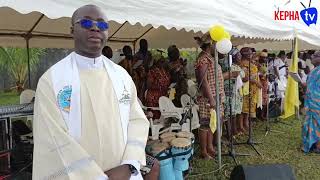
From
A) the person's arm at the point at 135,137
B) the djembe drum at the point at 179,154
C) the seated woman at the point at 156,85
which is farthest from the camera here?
the seated woman at the point at 156,85

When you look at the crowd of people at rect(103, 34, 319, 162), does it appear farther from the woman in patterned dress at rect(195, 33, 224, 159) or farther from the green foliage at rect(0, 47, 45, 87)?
the green foliage at rect(0, 47, 45, 87)

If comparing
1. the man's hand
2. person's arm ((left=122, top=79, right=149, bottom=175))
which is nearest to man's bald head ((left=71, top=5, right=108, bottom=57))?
person's arm ((left=122, top=79, right=149, bottom=175))

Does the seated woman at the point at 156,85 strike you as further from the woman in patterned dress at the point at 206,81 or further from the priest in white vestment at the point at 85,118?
the priest in white vestment at the point at 85,118

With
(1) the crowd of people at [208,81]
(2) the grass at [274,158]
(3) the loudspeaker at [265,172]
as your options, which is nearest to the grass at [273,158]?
(2) the grass at [274,158]

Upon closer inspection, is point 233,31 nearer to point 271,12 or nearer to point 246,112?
→ point 271,12

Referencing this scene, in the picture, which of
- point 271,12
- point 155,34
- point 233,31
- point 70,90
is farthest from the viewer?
point 155,34

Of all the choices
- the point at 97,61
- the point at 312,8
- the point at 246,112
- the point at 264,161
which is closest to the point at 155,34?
the point at 246,112

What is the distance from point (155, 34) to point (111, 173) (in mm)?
6200

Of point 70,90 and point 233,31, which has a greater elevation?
point 233,31

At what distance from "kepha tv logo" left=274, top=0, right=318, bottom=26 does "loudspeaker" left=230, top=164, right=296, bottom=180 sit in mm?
3301

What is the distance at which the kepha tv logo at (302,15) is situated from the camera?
6.11 meters

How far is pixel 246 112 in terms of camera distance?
284 inches

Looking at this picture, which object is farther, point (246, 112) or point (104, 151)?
point (246, 112)

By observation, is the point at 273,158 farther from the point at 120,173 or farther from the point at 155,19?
the point at 120,173
